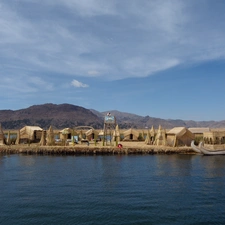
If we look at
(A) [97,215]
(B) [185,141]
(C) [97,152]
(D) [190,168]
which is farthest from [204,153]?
(A) [97,215]

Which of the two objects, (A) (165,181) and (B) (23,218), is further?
(A) (165,181)

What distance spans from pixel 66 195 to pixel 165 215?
251 inches

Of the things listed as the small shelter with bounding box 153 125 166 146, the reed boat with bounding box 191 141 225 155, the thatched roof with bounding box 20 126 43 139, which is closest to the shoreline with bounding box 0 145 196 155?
the reed boat with bounding box 191 141 225 155

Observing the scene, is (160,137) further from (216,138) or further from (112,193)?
(112,193)

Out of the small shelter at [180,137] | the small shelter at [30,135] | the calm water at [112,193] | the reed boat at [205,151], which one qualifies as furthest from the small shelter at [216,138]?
the small shelter at [30,135]

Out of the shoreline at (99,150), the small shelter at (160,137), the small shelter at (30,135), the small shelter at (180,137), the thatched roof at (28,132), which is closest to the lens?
the shoreline at (99,150)

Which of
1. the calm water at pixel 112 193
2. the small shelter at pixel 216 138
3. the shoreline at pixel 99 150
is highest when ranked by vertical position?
the small shelter at pixel 216 138

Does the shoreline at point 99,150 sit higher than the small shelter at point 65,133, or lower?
lower

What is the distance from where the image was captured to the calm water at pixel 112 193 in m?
14.0

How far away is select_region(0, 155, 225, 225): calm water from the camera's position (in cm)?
1405

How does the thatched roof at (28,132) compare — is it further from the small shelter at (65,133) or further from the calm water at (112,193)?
the calm water at (112,193)

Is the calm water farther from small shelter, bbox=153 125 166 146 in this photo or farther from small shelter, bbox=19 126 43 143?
small shelter, bbox=19 126 43 143

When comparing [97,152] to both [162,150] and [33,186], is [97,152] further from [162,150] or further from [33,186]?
[33,186]

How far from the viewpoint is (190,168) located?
26.5 metres
